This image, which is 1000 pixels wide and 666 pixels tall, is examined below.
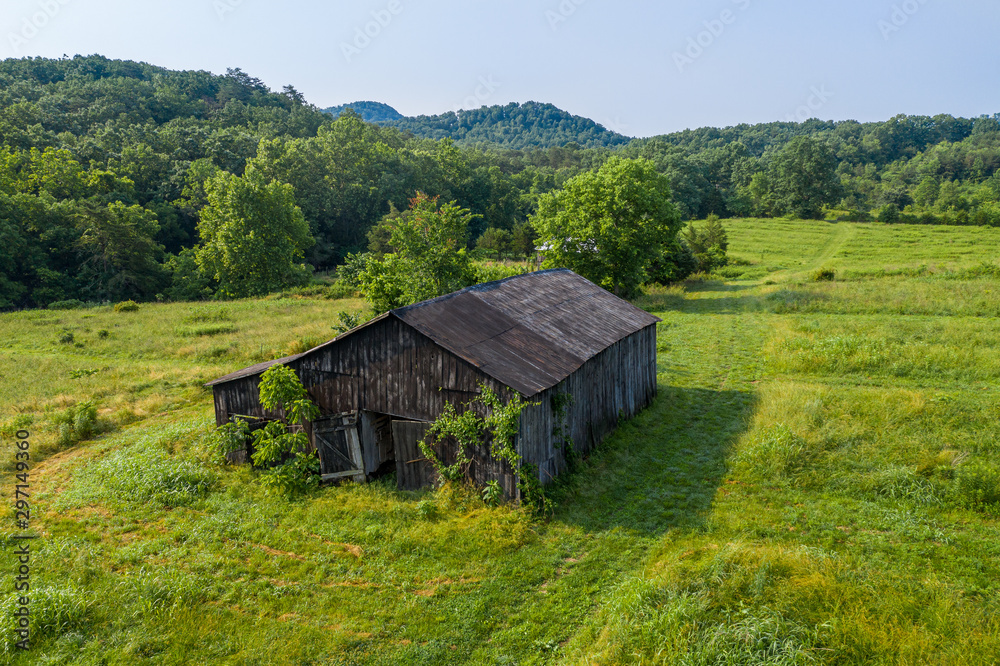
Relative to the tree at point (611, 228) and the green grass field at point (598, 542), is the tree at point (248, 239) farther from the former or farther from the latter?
the green grass field at point (598, 542)

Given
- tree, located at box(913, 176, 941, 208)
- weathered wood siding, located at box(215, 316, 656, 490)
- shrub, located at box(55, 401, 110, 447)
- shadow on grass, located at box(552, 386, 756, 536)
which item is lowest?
shadow on grass, located at box(552, 386, 756, 536)

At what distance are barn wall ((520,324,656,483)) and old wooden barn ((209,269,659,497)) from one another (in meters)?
0.04

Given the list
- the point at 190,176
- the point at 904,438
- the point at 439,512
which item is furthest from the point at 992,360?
the point at 190,176

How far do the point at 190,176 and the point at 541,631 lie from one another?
7094 centimetres

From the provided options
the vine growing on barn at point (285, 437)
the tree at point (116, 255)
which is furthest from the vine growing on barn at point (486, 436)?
the tree at point (116, 255)

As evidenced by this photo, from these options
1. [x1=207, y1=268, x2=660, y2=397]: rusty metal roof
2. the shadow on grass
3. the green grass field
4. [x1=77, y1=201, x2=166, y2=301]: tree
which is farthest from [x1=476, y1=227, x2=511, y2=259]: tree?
the shadow on grass

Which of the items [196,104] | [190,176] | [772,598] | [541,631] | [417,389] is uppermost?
[196,104]

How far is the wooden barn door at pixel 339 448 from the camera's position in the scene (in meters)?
13.7

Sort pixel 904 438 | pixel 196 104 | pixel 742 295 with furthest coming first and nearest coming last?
pixel 196 104, pixel 742 295, pixel 904 438

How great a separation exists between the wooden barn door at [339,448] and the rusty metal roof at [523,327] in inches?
72.6

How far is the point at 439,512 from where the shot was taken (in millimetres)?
12023

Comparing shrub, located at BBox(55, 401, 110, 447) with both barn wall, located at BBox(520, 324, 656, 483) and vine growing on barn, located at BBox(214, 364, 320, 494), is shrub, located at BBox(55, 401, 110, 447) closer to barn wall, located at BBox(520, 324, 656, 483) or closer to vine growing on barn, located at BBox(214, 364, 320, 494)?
vine growing on barn, located at BBox(214, 364, 320, 494)

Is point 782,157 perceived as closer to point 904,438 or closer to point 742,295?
point 742,295

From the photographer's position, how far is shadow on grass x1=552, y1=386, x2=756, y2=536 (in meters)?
12.0
